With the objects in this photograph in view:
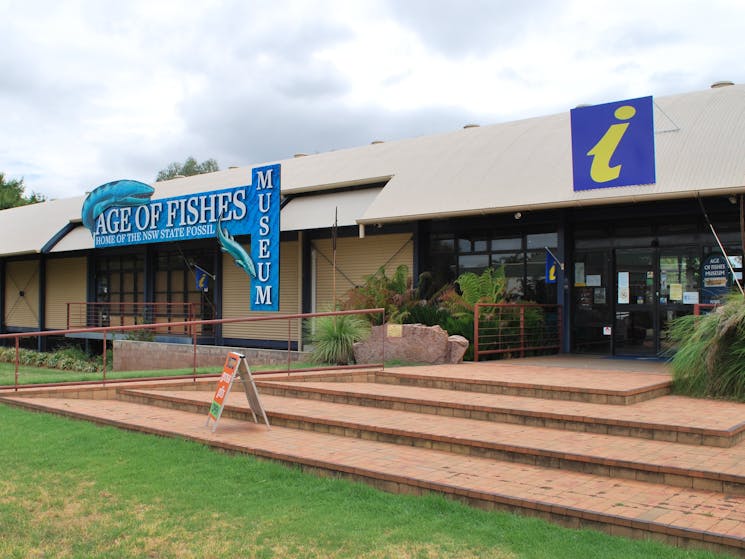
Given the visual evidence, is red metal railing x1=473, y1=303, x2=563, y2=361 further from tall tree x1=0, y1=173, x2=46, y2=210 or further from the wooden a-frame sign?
tall tree x1=0, y1=173, x2=46, y2=210

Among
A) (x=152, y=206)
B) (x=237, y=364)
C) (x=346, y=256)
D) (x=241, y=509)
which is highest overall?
(x=152, y=206)

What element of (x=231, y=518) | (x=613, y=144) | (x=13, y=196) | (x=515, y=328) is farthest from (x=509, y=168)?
(x=13, y=196)

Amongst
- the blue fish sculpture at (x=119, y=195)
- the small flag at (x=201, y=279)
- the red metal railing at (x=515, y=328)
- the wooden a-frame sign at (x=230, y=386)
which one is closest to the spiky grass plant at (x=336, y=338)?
the red metal railing at (x=515, y=328)

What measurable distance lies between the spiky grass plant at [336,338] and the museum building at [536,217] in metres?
2.90

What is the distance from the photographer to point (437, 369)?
11.7 m

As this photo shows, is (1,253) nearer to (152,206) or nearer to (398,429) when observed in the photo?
(152,206)

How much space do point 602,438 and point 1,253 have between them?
2657 cm

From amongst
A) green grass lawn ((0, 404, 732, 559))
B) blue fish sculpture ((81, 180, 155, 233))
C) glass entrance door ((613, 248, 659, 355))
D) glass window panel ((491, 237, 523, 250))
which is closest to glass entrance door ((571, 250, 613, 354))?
glass entrance door ((613, 248, 659, 355))

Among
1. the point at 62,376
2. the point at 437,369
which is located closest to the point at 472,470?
the point at 437,369

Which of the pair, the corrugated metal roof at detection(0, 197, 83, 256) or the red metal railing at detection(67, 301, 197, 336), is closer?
the red metal railing at detection(67, 301, 197, 336)

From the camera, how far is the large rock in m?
12.9

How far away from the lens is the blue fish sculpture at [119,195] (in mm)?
23359

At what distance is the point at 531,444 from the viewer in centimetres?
679

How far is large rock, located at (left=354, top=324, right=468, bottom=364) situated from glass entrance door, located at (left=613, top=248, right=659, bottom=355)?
12.3 feet
